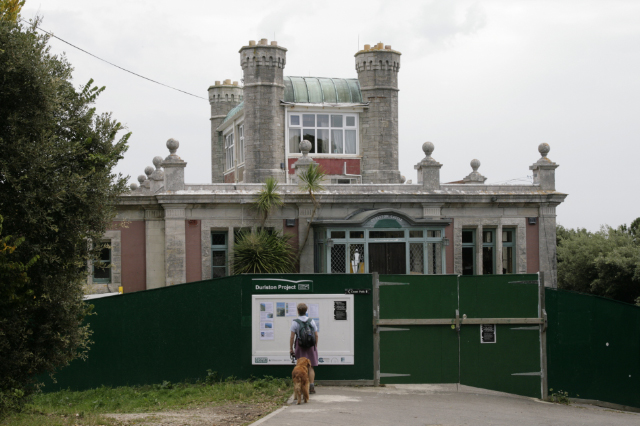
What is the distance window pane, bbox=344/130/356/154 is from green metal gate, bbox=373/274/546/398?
58.8ft

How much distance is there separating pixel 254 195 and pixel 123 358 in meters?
10.4

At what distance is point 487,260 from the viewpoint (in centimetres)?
2539

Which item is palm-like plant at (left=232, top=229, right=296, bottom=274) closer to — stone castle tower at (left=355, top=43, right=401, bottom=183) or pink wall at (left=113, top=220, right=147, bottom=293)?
pink wall at (left=113, top=220, right=147, bottom=293)

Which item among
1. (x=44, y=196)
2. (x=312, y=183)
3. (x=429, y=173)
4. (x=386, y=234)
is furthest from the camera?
(x=429, y=173)

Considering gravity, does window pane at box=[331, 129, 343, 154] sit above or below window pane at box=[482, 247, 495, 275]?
above

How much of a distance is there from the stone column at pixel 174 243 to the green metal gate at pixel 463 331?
11.3 meters

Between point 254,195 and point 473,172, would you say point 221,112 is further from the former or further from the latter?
point 254,195

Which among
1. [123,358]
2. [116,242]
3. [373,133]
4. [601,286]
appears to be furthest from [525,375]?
[601,286]

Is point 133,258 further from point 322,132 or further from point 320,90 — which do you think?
point 320,90

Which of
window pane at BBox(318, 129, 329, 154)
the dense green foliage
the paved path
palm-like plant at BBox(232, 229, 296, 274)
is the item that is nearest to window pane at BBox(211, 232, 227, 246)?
palm-like plant at BBox(232, 229, 296, 274)

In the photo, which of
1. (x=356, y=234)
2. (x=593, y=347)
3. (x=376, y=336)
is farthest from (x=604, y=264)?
(x=376, y=336)

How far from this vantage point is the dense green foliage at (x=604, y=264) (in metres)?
33.9

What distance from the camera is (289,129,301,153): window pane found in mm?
30016

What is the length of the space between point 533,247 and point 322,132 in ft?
33.1
